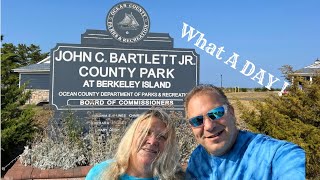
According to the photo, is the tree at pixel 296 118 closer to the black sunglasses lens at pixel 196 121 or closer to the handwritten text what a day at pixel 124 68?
the handwritten text what a day at pixel 124 68

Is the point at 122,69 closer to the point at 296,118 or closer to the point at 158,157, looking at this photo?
the point at 296,118

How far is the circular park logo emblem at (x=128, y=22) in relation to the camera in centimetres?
746

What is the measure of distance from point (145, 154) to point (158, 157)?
0.28 ft

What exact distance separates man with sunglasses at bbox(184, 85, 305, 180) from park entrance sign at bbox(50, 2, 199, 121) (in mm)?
5027

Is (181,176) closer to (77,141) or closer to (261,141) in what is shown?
(261,141)

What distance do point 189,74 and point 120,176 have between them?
567cm

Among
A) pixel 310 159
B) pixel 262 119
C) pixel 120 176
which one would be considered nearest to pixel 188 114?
pixel 120 176

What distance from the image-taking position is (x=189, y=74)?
7734 mm

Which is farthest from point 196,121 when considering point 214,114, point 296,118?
point 296,118

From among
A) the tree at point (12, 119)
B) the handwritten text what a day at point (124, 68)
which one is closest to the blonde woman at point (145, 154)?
the tree at point (12, 119)

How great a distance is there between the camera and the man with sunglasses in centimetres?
181

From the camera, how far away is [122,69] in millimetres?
7367

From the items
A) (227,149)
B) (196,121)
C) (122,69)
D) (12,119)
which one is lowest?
(12,119)

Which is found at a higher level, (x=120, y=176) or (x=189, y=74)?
(x=189, y=74)
